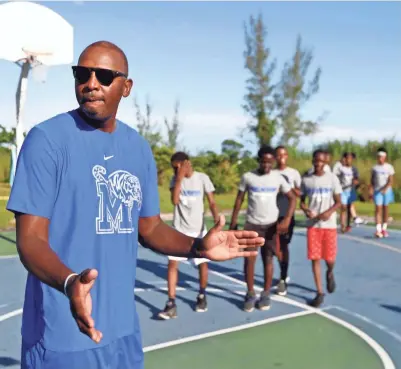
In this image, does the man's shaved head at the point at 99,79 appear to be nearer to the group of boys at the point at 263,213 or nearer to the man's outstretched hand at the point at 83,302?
the man's outstretched hand at the point at 83,302

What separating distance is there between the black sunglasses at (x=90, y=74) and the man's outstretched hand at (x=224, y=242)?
2.38 ft

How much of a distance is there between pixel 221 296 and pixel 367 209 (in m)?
12.2

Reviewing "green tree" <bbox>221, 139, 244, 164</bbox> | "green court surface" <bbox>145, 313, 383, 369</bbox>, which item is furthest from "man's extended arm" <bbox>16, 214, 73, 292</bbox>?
"green tree" <bbox>221, 139, 244, 164</bbox>

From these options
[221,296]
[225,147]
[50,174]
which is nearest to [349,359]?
[221,296]

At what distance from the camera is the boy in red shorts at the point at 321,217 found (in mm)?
7129

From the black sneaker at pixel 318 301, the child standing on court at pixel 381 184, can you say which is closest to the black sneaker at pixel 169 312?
the black sneaker at pixel 318 301

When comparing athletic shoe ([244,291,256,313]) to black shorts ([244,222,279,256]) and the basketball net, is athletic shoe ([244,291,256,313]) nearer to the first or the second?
black shorts ([244,222,279,256])

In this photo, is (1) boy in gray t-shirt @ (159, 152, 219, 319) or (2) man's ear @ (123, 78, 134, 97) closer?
(2) man's ear @ (123, 78, 134, 97)

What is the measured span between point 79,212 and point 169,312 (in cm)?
446

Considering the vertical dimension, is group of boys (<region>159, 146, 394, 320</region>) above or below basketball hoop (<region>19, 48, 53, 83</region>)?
below

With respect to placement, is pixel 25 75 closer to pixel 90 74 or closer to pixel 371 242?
pixel 371 242

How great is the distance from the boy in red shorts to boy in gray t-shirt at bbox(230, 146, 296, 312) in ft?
1.51

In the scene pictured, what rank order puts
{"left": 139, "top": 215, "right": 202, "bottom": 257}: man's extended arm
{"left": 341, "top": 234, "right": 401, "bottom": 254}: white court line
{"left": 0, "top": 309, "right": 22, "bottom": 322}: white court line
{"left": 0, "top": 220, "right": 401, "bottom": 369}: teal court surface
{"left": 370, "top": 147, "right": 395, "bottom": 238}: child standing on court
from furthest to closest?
1. {"left": 370, "top": 147, "right": 395, "bottom": 238}: child standing on court
2. {"left": 341, "top": 234, "right": 401, "bottom": 254}: white court line
3. {"left": 0, "top": 309, "right": 22, "bottom": 322}: white court line
4. {"left": 0, "top": 220, "right": 401, "bottom": 369}: teal court surface
5. {"left": 139, "top": 215, "right": 202, "bottom": 257}: man's extended arm

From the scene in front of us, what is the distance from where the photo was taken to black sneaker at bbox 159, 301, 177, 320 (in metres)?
6.36
